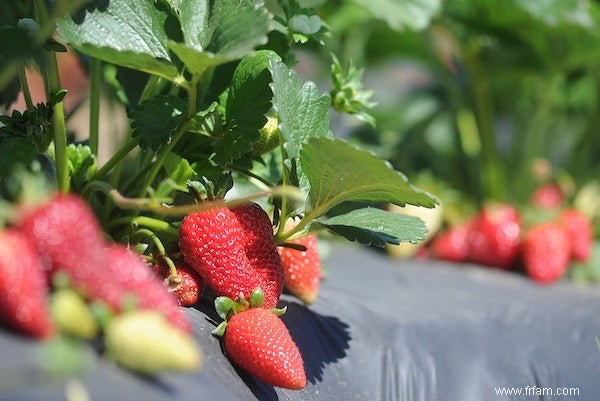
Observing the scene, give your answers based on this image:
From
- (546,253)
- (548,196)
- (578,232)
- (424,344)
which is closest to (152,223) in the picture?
(424,344)

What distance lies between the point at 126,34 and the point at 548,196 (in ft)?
3.47

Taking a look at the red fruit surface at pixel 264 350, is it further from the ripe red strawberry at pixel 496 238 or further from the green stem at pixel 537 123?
the green stem at pixel 537 123

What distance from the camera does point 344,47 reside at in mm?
1569

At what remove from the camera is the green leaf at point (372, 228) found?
2.13ft

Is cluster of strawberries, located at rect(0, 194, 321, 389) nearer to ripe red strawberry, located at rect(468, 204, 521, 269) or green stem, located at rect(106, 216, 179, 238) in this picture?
green stem, located at rect(106, 216, 179, 238)

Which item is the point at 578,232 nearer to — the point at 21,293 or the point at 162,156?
the point at 162,156

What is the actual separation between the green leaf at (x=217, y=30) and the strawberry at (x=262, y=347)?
17 cm

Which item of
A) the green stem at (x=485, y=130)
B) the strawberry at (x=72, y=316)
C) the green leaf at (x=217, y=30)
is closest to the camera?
the strawberry at (x=72, y=316)

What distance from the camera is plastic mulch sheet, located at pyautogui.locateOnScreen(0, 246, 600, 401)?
66 centimetres

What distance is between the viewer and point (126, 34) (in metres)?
0.60

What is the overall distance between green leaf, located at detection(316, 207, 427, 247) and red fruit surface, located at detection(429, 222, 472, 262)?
75 cm

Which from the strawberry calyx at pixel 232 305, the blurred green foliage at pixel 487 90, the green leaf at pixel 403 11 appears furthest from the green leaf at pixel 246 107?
the blurred green foliage at pixel 487 90

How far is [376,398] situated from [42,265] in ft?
1.20

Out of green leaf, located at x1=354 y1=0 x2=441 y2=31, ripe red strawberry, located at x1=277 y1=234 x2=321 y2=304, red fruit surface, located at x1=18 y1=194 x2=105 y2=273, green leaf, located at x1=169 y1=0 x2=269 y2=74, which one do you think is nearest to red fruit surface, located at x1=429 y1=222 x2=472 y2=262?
green leaf, located at x1=354 y1=0 x2=441 y2=31
